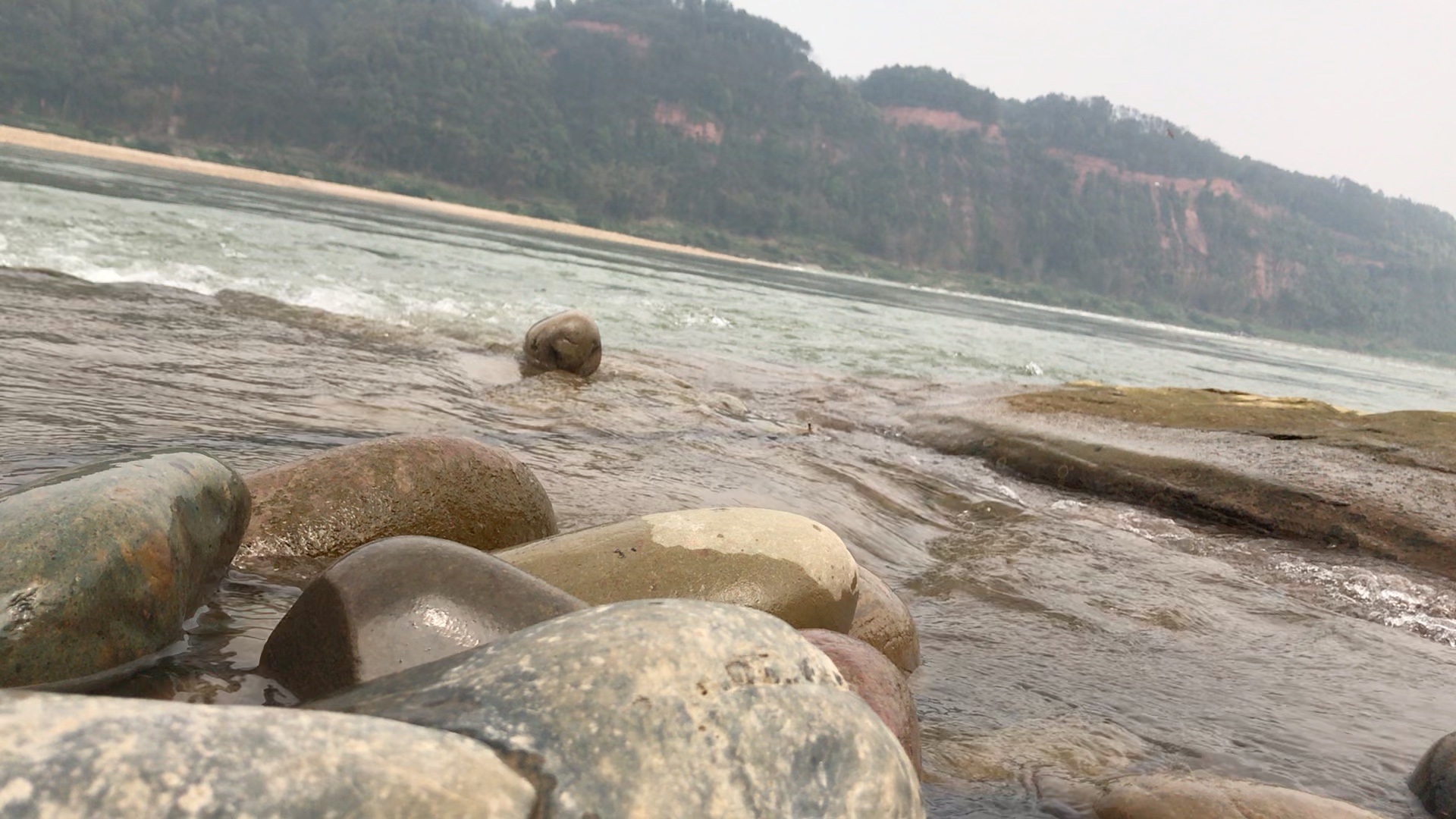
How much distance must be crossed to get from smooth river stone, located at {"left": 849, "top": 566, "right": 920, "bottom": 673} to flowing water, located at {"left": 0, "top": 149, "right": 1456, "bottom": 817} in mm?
124

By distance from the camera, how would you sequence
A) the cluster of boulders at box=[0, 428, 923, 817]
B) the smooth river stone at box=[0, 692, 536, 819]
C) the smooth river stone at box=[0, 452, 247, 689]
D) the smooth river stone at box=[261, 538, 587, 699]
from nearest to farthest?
the smooth river stone at box=[0, 692, 536, 819], the cluster of boulders at box=[0, 428, 923, 817], the smooth river stone at box=[0, 452, 247, 689], the smooth river stone at box=[261, 538, 587, 699]

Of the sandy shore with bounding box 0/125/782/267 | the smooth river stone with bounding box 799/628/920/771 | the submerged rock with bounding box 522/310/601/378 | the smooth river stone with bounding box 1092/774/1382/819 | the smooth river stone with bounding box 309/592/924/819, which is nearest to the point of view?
the smooth river stone with bounding box 309/592/924/819

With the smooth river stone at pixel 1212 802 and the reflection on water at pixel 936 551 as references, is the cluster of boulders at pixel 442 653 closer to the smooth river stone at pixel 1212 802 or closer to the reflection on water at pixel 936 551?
the reflection on water at pixel 936 551

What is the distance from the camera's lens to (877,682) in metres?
2.64

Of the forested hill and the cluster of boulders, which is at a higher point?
the forested hill

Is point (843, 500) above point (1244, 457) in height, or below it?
below

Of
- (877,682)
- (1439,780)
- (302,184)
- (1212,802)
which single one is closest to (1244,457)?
(1439,780)

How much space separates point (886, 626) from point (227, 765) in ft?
8.63

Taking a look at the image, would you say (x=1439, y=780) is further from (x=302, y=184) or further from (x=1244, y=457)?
(x=302, y=184)

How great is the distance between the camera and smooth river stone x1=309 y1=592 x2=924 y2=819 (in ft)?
4.61

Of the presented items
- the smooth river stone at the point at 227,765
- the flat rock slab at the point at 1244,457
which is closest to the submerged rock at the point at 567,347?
the flat rock slab at the point at 1244,457

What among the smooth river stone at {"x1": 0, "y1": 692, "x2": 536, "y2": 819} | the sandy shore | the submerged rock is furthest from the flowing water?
the sandy shore

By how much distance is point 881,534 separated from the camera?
538 centimetres

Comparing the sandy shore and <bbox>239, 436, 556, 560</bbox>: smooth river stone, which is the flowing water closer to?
<bbox>239, 436, 556, 560</bbox>: smooth river stone
